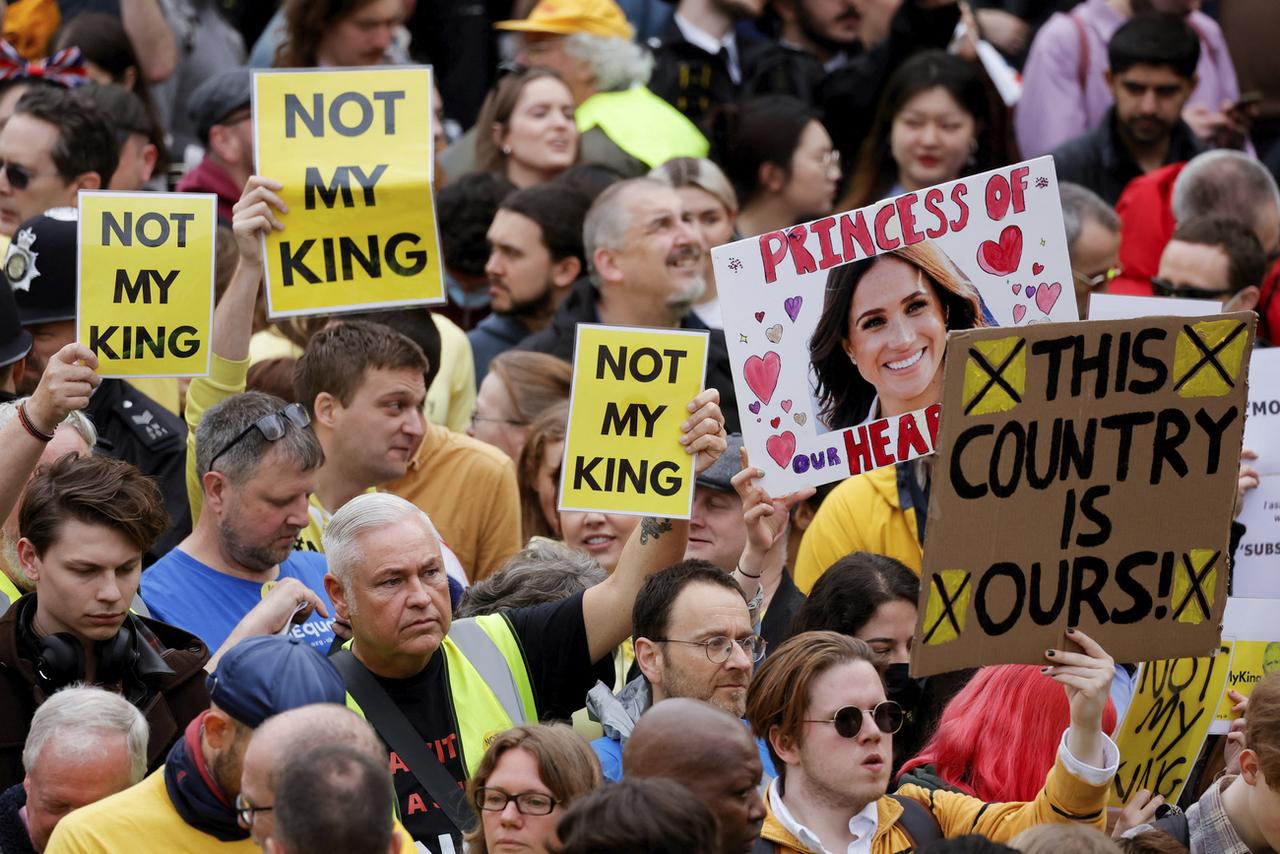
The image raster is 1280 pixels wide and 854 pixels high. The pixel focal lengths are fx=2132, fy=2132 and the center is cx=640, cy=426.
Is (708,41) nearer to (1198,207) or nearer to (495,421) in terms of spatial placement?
(1198,207)

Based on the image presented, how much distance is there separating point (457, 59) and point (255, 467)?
23.6 feet

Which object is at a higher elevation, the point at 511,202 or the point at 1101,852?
the point at 511,202

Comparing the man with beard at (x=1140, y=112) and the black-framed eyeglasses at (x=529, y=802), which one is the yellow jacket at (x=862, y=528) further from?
the man with beard at (x=1140, y=112)

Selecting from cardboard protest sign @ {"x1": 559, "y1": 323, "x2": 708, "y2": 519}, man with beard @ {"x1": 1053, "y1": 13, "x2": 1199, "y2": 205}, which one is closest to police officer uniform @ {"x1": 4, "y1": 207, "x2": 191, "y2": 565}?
cardboard protest sign @ {"x1": 559, "y1": 323, "x2": 708, "y2": 519}

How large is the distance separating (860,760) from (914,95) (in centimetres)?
639

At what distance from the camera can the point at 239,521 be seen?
6.42 m

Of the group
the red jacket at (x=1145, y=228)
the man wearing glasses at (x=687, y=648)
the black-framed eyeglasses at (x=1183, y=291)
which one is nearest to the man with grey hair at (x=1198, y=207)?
the red jacket at (x=1145, y=228)

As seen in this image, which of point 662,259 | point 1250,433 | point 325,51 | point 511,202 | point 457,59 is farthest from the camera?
point 457,59

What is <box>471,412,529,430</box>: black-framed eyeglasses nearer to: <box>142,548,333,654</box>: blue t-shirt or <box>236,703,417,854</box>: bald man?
<box>142,548,333,654</box>: blue t-shirt

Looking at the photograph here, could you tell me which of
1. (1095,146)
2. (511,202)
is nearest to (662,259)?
(511,202)

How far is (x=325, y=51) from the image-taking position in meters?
10.5

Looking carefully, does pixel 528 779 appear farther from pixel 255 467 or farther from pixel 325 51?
pixel 325 51

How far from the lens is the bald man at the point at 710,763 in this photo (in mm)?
4441

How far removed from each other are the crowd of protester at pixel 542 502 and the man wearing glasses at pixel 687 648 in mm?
11
